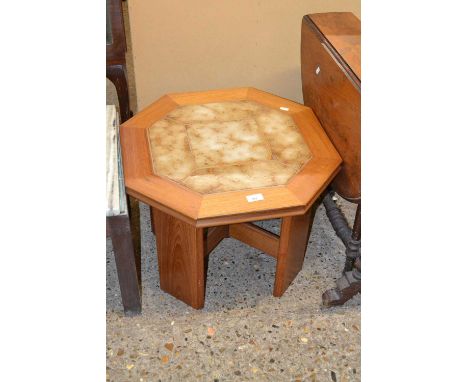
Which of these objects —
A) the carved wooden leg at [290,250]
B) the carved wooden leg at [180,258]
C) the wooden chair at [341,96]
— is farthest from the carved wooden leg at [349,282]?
the carved wooden leg at [180,258]

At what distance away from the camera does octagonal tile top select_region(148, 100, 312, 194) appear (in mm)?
1952

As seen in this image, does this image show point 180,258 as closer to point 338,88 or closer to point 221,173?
point 221,173

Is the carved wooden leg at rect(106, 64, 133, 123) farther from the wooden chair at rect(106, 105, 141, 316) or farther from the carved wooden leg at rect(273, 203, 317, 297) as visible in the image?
the carved wooden leg at rect(273, 203, 317, 297)

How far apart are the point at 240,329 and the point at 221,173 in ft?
2.05

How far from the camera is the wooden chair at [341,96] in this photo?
1996 mm

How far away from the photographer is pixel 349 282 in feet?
7.30

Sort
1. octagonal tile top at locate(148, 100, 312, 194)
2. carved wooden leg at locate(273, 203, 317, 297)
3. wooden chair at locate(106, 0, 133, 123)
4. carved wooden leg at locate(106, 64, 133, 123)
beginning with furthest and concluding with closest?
carved wooden leg at locate(106, 64, 133, 123) → wooden chair at locate(106, 0, 133, 123) → carved wooden leg at locate(273, 203, 317, 297) → octagonal tile top at locate(148, 100, 312, 194)

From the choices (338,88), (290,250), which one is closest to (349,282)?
(290,250)

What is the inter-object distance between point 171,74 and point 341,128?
1179mm

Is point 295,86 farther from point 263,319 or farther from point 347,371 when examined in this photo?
point 347,371

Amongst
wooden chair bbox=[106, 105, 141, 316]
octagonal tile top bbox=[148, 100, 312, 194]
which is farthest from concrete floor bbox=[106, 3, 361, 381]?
octagonal tile top bbox=[148, 100, 312, 194]

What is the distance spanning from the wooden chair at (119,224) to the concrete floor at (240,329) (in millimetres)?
138

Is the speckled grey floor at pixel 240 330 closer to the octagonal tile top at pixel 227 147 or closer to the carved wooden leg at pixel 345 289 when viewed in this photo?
the carved wooden leg at pixel 345 289

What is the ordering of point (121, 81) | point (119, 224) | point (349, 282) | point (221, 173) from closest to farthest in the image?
1. point (119, 224)
2. point (221, 173)
3. point (349, 282)
4. point (121, 81)
